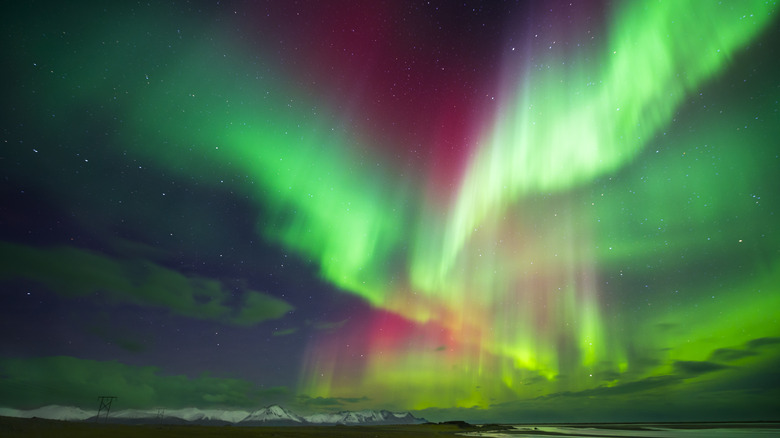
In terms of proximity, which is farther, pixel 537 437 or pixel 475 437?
pixel 537 437

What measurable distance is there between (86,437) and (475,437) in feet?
202

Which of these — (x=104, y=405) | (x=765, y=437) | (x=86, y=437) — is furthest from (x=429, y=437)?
(x=104, y=405)

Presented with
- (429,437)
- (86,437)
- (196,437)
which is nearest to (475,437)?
(429,437)

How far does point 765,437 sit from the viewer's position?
68.8 metres

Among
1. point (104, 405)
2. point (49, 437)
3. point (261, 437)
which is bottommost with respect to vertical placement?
point (104, 405)

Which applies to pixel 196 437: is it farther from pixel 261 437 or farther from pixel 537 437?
pixel 537 437

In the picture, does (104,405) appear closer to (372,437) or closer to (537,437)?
(372,437)

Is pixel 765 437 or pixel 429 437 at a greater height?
pixel 765 437

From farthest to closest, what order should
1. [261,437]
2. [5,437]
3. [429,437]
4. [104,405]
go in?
[104,405], [429,437], [261,437], [5,437]

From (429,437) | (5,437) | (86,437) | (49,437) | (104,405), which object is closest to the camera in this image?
(5,437)

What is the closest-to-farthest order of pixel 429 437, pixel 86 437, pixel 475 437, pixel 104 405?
pixel 86 437 < pixel 475 437 < pixel 429 437 < pixel 104 405

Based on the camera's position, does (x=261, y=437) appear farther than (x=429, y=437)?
No

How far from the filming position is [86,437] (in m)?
42.5

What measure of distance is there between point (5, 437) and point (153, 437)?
14.6m
